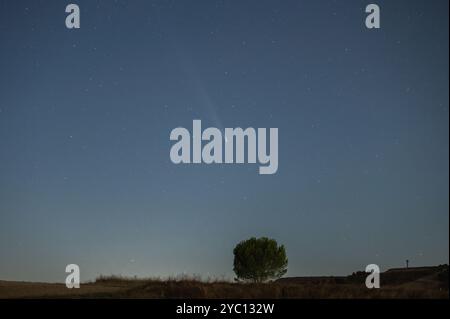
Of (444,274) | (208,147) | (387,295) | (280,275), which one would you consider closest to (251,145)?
(208,147)

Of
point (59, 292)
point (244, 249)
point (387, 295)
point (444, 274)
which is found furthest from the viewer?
point (244, 249)

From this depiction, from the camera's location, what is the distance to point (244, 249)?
148ft

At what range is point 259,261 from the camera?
44.4m

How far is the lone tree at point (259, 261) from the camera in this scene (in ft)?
145

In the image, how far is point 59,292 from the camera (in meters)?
19.4

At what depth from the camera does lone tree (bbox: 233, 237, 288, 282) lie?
1743 inches

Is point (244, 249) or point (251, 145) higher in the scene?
point (251, 145)
